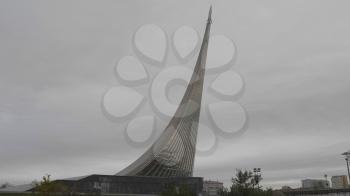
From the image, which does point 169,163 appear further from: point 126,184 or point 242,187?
point 242,187

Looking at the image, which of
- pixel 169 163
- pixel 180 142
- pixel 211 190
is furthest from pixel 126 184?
pixel 211 190

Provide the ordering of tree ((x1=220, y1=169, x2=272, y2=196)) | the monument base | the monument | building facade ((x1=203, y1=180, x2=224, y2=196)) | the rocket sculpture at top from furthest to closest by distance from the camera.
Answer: the rocket sculpture at top < the monument < the monument base < building facade ((x1=203, y1=180, x2=224, y2=196)) < tree ((x1=220, y1=169, x2=272, y2=196))

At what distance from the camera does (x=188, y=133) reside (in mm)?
48188

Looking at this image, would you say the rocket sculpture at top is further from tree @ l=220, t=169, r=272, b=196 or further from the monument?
tree @ l=220, t=169, r=272, b=196

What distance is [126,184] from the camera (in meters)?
37.8

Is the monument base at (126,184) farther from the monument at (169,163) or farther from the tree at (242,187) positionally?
the tree at (242,187)

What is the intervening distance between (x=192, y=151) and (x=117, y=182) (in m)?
12.9

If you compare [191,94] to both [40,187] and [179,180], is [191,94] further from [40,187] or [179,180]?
[40,187]

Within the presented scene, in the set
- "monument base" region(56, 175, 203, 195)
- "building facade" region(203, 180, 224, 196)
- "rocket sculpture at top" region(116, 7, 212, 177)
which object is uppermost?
"rocket sculpture at top" region(116, 7, 212, 177)

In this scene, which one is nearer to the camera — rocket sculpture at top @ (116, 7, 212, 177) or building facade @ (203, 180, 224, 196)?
building facade @ (203, 180, 224, 196)

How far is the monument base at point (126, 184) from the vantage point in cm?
3541

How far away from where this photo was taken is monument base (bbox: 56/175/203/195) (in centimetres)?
3541

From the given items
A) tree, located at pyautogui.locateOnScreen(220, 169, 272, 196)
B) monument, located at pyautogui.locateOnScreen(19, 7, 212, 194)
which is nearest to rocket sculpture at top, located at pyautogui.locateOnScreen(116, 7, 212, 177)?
monument, located at pyautogui.locateOnScreen(19, 7, 212, 194)

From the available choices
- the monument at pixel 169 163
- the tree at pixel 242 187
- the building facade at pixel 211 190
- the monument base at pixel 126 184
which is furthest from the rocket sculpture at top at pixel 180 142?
the tree at pixel 242 187
